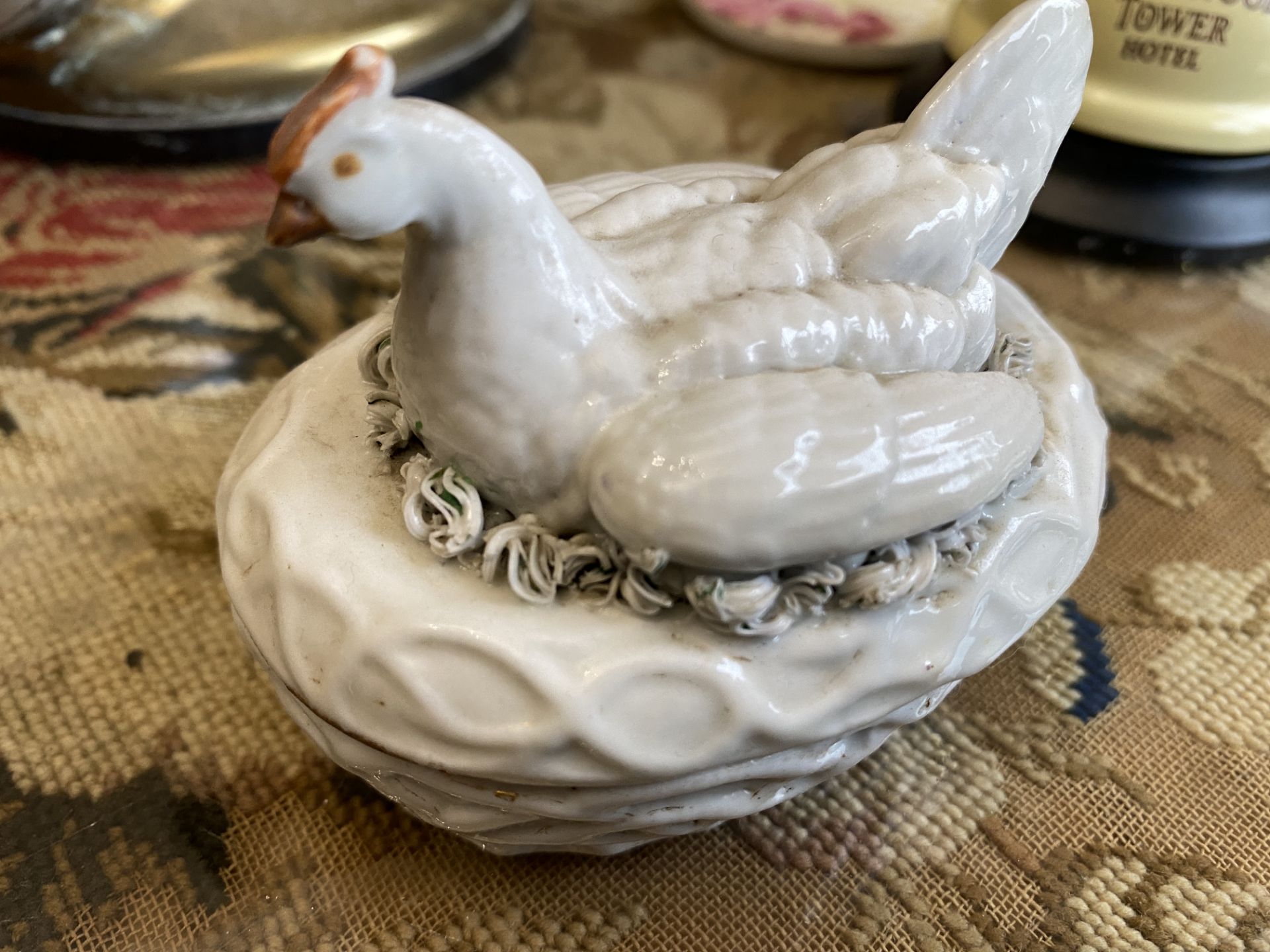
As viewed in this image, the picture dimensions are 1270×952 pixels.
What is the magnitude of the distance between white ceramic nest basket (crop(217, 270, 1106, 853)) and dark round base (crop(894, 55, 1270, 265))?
650 millimetres

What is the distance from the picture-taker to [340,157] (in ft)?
1.28

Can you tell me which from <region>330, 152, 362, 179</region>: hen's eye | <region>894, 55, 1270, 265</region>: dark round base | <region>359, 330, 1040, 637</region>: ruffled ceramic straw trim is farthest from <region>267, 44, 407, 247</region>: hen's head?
<region>894, 55, 1270, 265</region>: dark round base

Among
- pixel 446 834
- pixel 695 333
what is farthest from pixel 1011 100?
pixel 446 834

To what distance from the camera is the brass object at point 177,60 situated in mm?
1109

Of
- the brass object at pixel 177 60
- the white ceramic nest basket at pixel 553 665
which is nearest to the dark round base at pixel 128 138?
the brass object at pixel 177 60

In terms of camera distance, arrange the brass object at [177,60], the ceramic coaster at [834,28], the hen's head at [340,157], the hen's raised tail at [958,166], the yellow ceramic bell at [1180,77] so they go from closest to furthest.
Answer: the hen's head at [340,157] → the hen's raised tail at [958,166] → the yellow ceramic bell at [1180,77] → the brass object at [177,60] → the ceramic coaster at [834,28]

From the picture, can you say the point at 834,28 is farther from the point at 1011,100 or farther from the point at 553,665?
the point at 553,665

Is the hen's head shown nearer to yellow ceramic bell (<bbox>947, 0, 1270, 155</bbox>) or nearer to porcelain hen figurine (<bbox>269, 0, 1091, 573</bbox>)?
porcelain hen figurine (<bbox>269, 0, 1091, 573</bbox>)

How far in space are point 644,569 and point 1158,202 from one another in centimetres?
90

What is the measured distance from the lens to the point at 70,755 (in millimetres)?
664

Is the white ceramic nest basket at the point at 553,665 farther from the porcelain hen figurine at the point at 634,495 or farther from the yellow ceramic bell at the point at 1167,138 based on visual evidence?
the yellow ceramic bell at the point at 1167,138

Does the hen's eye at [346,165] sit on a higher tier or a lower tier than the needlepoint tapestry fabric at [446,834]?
higher

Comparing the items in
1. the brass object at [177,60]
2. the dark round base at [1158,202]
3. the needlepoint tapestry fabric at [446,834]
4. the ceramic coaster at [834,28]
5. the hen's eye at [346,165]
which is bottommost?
the needlepoint tapestry fabric at [446,834]

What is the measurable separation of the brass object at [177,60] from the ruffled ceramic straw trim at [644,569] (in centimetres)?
87
